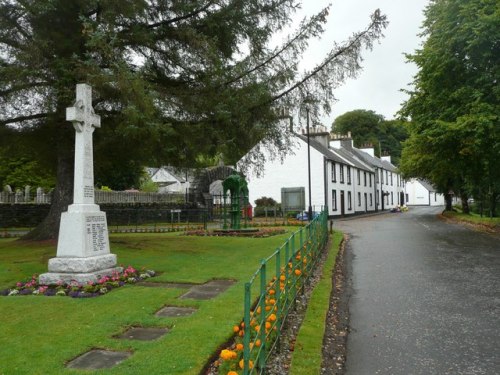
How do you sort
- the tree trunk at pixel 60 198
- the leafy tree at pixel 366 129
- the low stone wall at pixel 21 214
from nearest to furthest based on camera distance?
the tree trunk at pixel 60 198 → the low stone wall at pixel 21 214 → the leafy tree at pixel 366 129

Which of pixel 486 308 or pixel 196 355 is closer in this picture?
pixel 196 355

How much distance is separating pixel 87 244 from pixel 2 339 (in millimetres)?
3558

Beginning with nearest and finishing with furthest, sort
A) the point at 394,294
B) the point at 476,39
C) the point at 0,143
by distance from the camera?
1. the point at 394,294
2. the point at 0,143
3. the point at 476,39

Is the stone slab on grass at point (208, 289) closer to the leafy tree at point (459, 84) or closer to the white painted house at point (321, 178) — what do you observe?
the leafy tree at point (459, 84)

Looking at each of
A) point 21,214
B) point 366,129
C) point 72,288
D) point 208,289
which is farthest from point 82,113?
point 366,129

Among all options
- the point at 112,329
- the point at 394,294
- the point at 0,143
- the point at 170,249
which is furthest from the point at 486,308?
the point at 0,143

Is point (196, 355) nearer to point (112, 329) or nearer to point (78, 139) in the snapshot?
point (112, 329)

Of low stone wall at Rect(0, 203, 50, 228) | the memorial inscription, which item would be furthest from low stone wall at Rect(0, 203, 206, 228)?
the memorial inscription

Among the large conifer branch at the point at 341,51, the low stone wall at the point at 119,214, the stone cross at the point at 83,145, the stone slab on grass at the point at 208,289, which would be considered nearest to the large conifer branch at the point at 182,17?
the large conifer branch at the point at 341,51

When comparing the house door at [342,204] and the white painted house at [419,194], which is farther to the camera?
the white painted house at [419,194]

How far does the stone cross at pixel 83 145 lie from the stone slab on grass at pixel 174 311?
141 inches

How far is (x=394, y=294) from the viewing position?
28.8 feet

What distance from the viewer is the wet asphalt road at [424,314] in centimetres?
524

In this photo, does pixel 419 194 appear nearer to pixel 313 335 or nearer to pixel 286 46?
pixel 286 46
